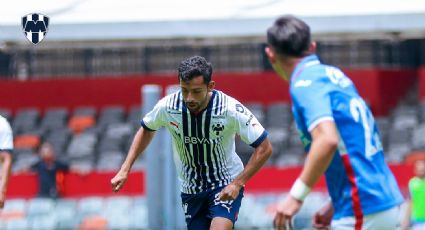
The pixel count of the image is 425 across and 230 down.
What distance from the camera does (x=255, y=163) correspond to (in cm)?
829

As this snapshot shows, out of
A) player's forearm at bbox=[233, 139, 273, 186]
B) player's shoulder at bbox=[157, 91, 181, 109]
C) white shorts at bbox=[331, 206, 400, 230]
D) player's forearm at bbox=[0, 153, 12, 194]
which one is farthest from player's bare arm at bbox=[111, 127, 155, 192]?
white shorts at bbox=[331, 206, 400, 230]

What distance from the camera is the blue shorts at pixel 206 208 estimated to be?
8.58 m

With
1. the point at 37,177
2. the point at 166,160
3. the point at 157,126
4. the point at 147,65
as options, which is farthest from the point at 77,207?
the point at 147,65

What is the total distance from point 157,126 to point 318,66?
2.92 m

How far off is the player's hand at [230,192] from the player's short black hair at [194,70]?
715 mm

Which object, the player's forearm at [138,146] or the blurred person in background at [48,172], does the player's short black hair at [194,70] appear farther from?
the blurred person in background at [48,172]

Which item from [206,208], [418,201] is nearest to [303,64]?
[206,208]

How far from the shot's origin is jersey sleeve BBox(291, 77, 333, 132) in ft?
18.3

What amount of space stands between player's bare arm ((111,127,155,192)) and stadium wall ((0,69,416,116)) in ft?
50.2

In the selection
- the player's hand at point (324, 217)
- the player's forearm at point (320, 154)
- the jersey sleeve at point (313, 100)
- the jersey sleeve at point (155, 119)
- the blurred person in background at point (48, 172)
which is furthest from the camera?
the blurred person in background at point (48, 172)

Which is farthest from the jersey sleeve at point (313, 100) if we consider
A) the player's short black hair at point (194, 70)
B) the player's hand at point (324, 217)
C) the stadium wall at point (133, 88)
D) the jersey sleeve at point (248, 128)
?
the stadium wall at point (133, 88)

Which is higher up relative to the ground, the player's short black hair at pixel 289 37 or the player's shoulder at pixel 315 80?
the player's short black hair at pixel 289 37

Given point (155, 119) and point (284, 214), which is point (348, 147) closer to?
point (284, 214)

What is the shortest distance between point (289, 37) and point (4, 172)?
429 cm
